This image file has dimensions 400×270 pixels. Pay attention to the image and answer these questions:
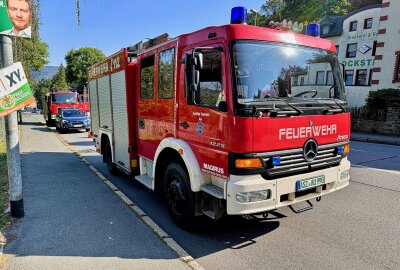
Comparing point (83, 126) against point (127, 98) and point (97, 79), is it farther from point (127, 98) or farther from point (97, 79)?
point (127, 98)

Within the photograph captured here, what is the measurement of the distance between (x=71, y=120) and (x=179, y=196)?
17573 mm

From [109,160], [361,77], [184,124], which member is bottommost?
[109,160]

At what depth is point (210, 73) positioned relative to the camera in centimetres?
393

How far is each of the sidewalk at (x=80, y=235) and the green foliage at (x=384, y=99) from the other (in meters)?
18.0

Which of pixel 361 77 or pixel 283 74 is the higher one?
pixel 361 77

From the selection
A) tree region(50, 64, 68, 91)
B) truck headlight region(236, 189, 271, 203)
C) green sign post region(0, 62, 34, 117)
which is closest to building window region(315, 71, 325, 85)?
truck headlight region(236, 189, 271, 203)

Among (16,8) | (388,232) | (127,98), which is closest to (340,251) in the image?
(388,232)

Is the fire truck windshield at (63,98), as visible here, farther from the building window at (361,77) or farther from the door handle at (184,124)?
the building window at (361,77)

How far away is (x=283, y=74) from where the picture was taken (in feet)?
13.1

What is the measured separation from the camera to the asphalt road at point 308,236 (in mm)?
3645

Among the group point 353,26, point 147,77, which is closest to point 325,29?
point 353,26

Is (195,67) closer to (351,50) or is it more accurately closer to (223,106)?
(223,106)

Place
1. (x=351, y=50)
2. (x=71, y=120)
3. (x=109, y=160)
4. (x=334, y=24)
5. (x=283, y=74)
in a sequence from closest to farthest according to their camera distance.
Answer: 1. (x=283, y=74)
2. (x=109, y=160)
3. (x=71, y=120)
4. (x=351, y=50)
5. (x=334, y=24)

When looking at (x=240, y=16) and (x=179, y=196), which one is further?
(x=179, y=196)
